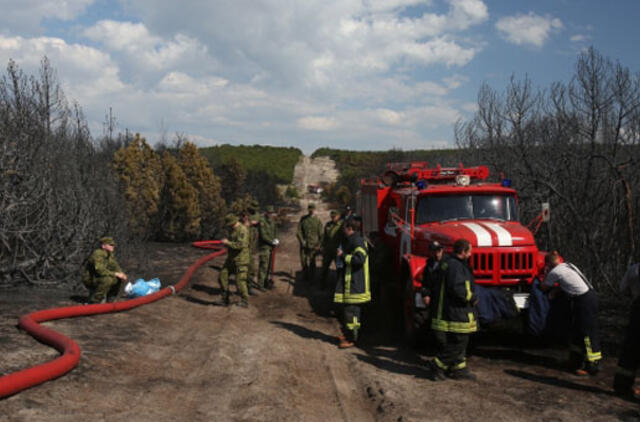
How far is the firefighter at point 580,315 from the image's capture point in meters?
6.15

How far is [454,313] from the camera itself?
19.3 feet

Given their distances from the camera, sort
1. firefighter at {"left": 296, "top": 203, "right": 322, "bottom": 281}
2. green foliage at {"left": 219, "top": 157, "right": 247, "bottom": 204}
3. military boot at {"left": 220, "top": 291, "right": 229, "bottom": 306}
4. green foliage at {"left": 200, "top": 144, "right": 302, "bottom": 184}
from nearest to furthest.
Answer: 1. military boot at {"left": 220, "top": 291, "right": 229, "bottom": 306}
2. firefighter at {"left": 296, "top": 203, "right": 322, "bottom": 281}
3. green foliage at {"left": 219, "top": 157, "right": 247, "bottom": 204}
4. green foliage at {"left": 200, "top": 144, "right": 302, "bottom": 184}

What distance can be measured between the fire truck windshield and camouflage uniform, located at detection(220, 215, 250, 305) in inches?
133

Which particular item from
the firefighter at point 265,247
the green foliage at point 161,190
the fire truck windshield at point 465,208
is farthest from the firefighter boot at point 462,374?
the green foliage at point 161,190

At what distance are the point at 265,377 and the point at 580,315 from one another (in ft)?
12.5

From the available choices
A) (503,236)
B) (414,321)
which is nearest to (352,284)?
(414,321)

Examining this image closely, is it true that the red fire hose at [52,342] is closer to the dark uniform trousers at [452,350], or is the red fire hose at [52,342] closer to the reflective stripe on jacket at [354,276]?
the reflective stripe on jacket at [354,276]

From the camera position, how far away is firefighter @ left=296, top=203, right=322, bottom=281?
43.0 ft

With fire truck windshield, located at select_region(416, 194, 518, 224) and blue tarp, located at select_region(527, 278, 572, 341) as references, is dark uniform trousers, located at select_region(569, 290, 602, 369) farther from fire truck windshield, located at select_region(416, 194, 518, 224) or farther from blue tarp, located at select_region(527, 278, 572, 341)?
fire truck windshield, located at select_region(416, 194, 518, 224)

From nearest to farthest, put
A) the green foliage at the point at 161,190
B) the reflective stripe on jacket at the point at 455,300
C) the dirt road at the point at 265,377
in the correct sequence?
the dirt road at the point at 265,377
the reflective stripe on jacket at the point at 455,300
the green foliage at the point at 161,190

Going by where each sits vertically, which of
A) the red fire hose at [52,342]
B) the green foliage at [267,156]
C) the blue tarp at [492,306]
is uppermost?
the green foliage at [267,156]

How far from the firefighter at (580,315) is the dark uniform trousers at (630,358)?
0.62 m

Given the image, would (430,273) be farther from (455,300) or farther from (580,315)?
(580,315)

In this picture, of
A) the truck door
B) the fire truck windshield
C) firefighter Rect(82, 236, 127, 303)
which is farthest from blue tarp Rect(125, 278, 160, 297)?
the fire truck windshield
